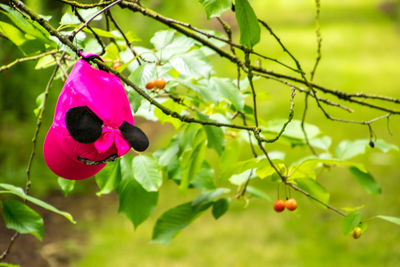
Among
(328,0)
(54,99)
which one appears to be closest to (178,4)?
(54,99)

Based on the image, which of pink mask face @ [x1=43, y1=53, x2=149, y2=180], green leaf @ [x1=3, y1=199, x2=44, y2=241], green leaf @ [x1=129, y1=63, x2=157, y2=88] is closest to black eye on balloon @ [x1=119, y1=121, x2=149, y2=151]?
pink mask face @ [x1=43, y1=53, x2=149, y2=180]

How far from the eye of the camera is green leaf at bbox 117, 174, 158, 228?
1197 mm

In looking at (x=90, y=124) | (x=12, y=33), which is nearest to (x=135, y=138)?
(x=90, y=124)

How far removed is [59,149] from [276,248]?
224 centimetres

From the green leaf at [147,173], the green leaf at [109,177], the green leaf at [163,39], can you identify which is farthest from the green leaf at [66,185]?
the green leaf at [163,39]

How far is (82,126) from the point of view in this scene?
77 centimetres

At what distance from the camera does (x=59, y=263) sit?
2.71 meters

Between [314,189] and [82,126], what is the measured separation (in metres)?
0.56

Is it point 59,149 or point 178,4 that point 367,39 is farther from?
point 59,149

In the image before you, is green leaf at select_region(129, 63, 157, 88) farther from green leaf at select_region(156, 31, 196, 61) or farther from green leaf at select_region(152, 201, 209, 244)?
green leaf at select_region(152, 201, 209, 244)

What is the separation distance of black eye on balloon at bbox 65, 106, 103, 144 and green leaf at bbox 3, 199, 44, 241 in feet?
1.02

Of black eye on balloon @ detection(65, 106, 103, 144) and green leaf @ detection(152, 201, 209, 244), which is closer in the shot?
black eye on balloon @ detection(65, 106, 103, 144)

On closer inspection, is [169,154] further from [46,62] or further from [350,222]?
[350,222]

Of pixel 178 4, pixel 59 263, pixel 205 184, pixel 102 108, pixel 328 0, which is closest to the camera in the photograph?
pixel 102 108
